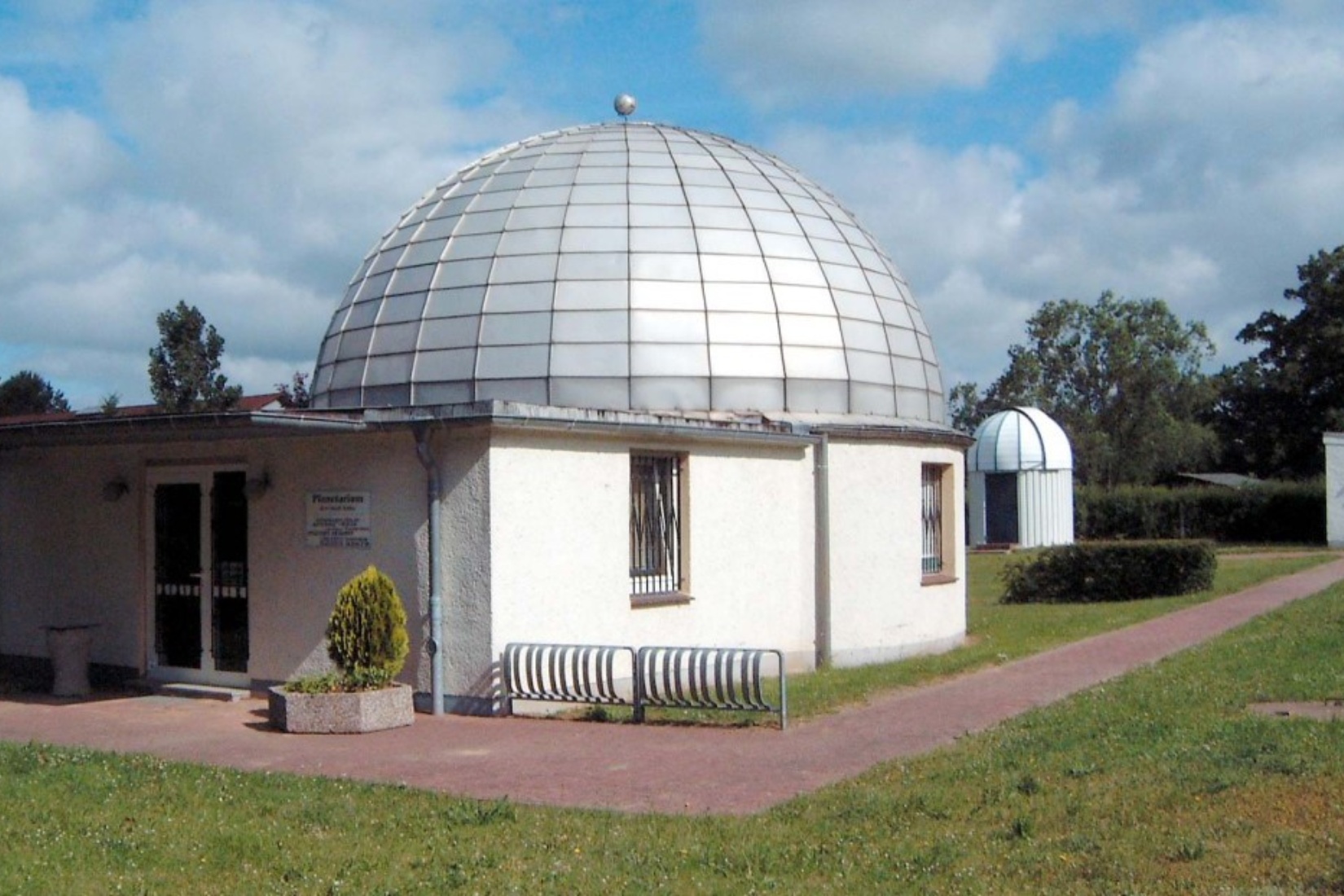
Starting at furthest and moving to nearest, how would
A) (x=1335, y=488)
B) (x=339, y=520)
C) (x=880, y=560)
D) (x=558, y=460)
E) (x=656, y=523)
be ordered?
(x=1335, y=488), (x=880, y=560), (x=656, y=523), (x=339, y=520), (x=558, y=460)

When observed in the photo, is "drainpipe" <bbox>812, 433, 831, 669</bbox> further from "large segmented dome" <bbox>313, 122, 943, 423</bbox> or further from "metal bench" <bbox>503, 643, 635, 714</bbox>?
"metal bench" <bbox>503, 643, 635, 714</bbox>

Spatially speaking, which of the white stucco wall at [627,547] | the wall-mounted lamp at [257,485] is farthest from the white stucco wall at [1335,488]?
the wall-mounted lamp at [257,485]

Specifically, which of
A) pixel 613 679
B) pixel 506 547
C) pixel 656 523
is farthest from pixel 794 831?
pixel 656 523

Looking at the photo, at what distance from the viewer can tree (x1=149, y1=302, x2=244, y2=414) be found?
4556cm

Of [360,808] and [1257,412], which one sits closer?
[360,808]

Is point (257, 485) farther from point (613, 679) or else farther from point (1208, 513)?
point (1208, 513)

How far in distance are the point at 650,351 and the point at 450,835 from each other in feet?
35.8

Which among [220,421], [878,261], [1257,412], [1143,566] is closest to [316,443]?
[220,421]

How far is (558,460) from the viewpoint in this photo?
14.1 m

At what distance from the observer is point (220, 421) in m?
12.6

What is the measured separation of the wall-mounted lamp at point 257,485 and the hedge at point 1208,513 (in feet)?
139

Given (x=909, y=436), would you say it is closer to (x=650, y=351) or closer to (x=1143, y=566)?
(x=650, y=351)

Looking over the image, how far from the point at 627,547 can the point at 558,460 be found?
138 centimetres

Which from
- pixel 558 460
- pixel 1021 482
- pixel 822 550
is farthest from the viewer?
pixel 1021 482
